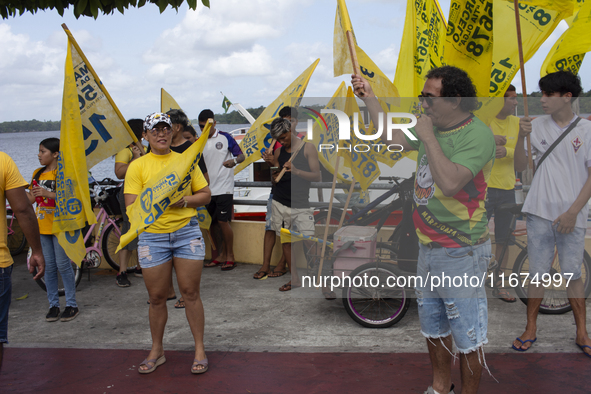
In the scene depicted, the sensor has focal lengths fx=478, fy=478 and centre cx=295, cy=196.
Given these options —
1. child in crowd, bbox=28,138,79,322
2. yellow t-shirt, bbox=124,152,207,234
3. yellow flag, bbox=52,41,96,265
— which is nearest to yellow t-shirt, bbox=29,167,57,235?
child in crowd, bbox=28,138,79,322

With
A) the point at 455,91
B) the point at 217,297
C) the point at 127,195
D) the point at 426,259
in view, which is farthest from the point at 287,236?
the point at 455,91

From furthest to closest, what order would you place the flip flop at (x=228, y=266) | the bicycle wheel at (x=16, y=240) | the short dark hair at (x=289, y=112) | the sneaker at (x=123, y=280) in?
the bicycle wheel at (x=16, y=240), the flip flop at (x=228, y=266), the sneaker at (x=123, y=280), the short dark hair at (x=289, y=112)

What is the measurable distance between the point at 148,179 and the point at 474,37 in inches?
119

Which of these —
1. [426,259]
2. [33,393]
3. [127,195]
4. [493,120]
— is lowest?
[33,393]

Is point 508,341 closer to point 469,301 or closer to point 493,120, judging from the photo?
point 469,301

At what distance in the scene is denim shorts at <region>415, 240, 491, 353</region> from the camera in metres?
2.81

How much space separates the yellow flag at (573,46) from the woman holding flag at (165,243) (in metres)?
3.43

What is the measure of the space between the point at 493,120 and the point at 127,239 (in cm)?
392

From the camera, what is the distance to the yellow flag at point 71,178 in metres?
4.86

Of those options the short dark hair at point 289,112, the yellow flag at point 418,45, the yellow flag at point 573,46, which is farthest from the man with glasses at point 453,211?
the short dark hair at point 289,112

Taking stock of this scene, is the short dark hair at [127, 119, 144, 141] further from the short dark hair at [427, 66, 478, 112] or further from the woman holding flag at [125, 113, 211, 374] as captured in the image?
the short dark hair at [427, 66, 478, 112]

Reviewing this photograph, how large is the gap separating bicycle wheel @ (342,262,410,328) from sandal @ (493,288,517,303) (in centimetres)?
140

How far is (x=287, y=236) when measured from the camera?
19.0ft

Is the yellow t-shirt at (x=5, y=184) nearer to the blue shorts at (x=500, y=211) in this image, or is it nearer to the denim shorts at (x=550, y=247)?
the denim shorts at (x=550, y=247)
